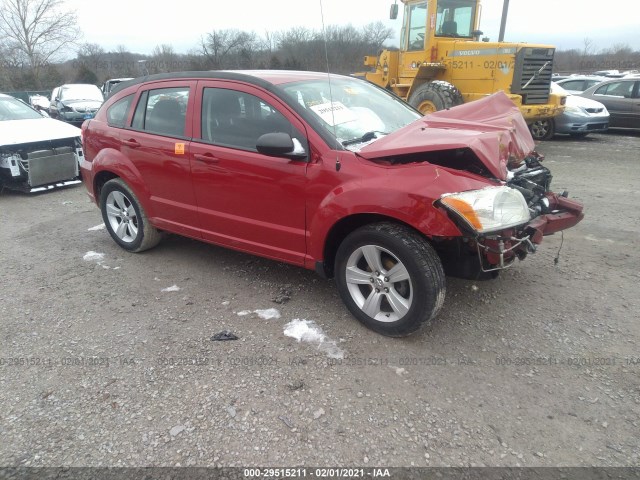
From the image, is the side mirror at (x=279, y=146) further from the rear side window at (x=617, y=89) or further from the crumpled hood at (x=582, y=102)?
the rear side window at (x=617, y=89)

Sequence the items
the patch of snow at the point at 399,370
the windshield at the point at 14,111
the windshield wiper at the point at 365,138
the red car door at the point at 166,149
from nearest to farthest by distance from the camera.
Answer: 1. the patch of snow at the point at 399,370
2. the windshield wiper at the point at 365,138
3. the red car door at the point at 166,149
4. the windshield at the point at 14,111

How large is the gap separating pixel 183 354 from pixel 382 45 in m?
Result: 10.5

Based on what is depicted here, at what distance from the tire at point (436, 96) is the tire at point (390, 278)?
697 centimetres

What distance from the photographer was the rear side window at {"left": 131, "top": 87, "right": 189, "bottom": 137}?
4.03 meters

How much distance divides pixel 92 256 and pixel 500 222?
408 centimetres

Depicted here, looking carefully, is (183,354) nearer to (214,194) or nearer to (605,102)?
(214,194)

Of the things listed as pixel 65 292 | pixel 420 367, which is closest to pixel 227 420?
pixel 420 367

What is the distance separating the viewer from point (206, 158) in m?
3.78

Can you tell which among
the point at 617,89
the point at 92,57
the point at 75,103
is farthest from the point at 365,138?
the point at 92,57

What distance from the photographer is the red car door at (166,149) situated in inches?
157

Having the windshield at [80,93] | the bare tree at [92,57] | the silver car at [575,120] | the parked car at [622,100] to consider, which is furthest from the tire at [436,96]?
the bare tree at [92,57]

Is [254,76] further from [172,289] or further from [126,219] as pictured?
[126,219]

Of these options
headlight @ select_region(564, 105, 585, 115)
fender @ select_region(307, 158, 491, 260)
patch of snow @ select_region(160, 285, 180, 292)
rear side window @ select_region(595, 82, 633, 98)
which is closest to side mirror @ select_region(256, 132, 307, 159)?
fender @ select_region(307, 158, 491, 260)

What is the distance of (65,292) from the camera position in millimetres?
4031
